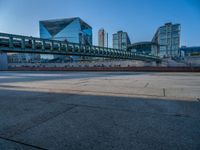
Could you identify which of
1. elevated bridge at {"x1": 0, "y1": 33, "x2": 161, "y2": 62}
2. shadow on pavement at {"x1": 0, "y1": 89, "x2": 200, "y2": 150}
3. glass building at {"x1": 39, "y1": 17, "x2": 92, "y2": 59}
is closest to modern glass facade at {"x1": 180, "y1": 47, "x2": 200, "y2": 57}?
glass building at {"x1": 39, "y1": 17, "x2": 92, "y2": 59}

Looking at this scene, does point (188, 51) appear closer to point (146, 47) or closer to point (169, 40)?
point (169, 40)

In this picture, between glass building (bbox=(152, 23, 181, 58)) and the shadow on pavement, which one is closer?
Answer: the shadow on pavement

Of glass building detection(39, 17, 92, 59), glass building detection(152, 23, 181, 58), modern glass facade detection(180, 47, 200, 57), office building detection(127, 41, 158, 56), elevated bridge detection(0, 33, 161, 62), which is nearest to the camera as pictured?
elevated bridge detection(0, 33, 161, 62)

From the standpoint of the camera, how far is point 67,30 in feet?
334

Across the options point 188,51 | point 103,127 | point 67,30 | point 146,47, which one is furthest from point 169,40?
point 103,127

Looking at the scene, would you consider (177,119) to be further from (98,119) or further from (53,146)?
(53,146)

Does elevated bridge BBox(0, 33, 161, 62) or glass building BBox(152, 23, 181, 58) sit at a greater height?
glass building BBox(152, 23, 181, 58)

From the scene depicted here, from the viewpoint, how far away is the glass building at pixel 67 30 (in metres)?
98.7

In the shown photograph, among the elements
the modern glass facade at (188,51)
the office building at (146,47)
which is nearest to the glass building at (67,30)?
the office building at (146,47)

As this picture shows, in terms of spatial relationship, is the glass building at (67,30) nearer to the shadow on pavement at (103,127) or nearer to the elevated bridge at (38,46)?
the elevated bridge at (38,46)

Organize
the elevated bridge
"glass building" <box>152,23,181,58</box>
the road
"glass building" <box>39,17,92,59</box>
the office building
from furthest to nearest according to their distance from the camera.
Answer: the office building, "glass building" <box>152,23,181,58</box>, "glass building" <box>39,17,92,59</box>, the elevated bridge, the road

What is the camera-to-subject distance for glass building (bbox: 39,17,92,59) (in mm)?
98688

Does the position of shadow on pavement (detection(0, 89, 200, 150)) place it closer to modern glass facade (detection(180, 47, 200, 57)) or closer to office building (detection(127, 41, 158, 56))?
modern glass facade (detection(180, 47, 200, 57))

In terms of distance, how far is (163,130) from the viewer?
7.89ft
